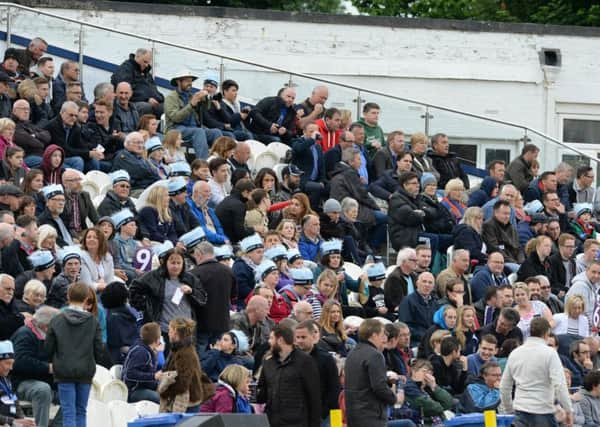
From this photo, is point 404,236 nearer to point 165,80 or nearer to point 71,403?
point 165,80

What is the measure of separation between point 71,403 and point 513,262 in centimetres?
972

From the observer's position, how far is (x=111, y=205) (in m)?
22.9

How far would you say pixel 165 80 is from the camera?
2834cm

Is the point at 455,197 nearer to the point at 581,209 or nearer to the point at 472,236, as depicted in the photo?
the point at 472,236

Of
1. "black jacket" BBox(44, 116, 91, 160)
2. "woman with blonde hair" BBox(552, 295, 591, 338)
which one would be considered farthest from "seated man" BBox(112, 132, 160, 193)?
"woman with blonde hair" BBox(552, 295, 591, 338)

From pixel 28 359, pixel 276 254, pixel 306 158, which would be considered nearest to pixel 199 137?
pixel 306 158

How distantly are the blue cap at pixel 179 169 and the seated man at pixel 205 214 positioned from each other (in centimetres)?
28

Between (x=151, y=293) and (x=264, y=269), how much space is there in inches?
83.5

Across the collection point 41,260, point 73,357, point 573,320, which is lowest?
point 573,320

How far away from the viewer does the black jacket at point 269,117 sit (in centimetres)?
2786

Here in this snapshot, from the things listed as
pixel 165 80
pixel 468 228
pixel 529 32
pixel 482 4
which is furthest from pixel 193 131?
pixel 482 4

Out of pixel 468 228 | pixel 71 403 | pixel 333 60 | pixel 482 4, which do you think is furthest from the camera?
pixel 482 4

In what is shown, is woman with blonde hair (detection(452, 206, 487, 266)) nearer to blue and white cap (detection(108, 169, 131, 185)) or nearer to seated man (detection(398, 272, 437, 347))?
seated man (detection(398, 272, 437, 347))

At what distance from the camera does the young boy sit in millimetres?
18234
